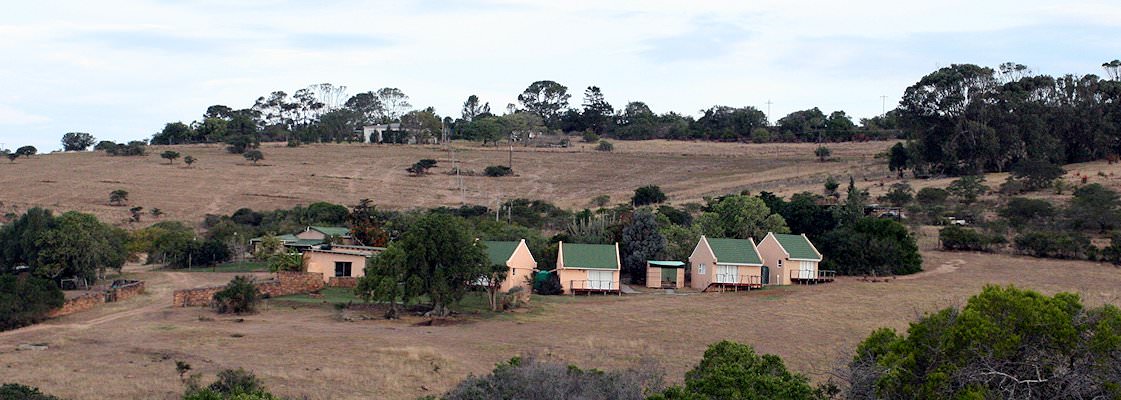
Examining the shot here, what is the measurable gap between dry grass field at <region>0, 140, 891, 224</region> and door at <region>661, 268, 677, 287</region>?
29707 millimetres

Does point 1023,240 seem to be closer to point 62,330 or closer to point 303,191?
point 62,330

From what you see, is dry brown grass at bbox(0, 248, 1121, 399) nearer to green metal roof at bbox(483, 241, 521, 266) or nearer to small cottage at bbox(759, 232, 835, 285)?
small cottage at bbox(759, 232, 835, 285)

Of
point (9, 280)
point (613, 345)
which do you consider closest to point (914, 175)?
point (613, 345)

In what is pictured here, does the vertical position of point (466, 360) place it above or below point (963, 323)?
below

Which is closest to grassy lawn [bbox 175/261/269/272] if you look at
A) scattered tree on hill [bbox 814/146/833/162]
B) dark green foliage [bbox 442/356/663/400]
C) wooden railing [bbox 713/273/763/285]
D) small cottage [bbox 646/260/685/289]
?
small cottage [bbox 646/260/685/289]

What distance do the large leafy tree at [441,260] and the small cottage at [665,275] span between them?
9.76 m

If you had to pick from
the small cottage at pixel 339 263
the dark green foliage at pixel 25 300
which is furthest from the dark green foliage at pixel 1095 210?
the dark green foliage at pixel 25 300

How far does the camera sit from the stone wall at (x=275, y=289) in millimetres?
34094

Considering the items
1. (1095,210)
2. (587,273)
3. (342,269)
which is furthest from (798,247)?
(1095,210)

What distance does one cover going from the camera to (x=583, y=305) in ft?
119

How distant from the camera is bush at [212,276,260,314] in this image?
107 feet

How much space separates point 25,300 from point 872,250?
32134 mm

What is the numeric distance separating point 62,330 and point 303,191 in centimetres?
4891

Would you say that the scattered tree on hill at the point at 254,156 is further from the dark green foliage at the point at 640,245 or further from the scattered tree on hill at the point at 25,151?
the dark green foliage at the point at 640,245
